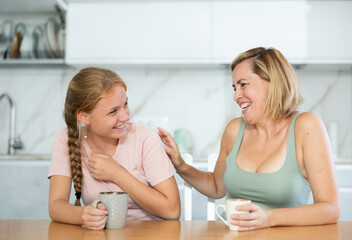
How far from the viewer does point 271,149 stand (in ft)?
5.04

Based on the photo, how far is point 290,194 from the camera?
1449mm

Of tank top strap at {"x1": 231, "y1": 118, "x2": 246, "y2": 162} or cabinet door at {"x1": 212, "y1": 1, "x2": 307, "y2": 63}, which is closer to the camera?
tank top strap at {"x1": 231, "y1": 118, "x2": 246, "y2": 162}

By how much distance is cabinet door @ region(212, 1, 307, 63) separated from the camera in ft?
9.59

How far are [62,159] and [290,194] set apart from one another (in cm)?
78

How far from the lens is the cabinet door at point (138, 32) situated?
9.75 ft

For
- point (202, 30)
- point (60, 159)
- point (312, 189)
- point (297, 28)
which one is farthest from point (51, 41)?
point (312, 189)

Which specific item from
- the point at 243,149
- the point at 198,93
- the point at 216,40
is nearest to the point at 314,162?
the point at 243,149

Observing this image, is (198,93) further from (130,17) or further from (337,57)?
(337,57)

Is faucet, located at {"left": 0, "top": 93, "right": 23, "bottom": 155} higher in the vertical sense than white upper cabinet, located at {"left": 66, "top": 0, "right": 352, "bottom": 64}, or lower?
lower

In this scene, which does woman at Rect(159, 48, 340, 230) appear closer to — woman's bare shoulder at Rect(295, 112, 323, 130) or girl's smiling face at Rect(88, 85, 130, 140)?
woman's bare shoulder at Rect(295, 112, 323, 130)

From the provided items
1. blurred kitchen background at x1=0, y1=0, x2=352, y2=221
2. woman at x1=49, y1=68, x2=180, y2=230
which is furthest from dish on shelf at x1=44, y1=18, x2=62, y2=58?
woman at x1=49, y1=68, x2=180, y2=230

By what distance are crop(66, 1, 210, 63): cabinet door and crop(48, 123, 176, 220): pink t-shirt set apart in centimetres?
148

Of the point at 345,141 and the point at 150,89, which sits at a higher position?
the point at 150,89

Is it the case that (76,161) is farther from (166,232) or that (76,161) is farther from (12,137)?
(12,137)
